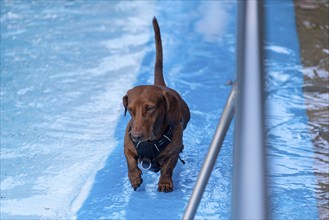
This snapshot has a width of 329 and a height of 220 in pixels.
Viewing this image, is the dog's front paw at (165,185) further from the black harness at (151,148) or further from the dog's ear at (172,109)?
the dog's ear at (172,109)

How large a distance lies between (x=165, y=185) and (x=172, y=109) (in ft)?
0.97

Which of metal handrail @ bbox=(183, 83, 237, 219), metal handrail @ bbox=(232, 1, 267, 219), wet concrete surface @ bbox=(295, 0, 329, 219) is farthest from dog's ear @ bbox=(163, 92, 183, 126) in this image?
metal handrail @ bbox=(232, 1, 267, 219)

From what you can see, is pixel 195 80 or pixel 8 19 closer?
pixel 195 80

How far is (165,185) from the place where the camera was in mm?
2570

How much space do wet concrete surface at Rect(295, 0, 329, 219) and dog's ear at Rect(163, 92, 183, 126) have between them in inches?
23.7

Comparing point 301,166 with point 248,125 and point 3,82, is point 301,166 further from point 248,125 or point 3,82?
point 248,125

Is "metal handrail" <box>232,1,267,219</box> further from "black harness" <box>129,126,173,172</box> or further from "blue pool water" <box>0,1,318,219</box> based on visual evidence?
"black harness" <box>129,126,173,172</box>

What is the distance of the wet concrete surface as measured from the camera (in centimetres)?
272

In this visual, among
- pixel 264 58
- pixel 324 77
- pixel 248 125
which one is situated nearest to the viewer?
pixel 248 125

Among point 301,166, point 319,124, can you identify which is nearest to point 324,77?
point 319,124

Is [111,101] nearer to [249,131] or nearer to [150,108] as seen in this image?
[150,108]

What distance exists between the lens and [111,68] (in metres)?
4.06

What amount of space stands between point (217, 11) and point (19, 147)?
2427mm

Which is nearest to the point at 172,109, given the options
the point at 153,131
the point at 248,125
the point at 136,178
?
the point at 153,131
